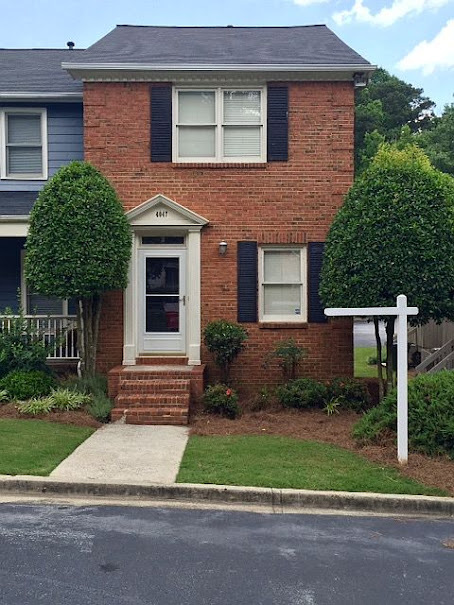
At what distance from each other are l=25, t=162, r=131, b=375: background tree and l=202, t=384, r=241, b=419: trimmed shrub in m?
2.47

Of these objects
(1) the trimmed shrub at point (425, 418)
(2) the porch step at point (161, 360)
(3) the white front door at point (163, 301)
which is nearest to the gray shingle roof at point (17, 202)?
(3) the white front door at point (163, 301)

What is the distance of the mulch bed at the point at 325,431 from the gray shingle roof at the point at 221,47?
247 inches

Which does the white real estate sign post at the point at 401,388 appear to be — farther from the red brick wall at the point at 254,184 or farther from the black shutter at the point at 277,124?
the black shutter at the point at 277,124

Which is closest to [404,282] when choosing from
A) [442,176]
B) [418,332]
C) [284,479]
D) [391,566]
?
[442,176]

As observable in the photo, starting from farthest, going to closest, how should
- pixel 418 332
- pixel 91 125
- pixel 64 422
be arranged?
pixel 418 332 → pixel 91 125 → pixel 64 422

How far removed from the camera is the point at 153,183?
438 inches

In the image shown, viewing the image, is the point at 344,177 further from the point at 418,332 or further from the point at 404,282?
A: the point at 418,332

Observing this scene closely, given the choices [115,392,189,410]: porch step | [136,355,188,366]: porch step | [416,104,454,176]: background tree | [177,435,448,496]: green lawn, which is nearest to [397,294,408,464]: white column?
Answer: [177,435,448,496]: green lawn

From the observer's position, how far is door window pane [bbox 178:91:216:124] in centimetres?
1123

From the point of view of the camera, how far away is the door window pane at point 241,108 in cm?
1120

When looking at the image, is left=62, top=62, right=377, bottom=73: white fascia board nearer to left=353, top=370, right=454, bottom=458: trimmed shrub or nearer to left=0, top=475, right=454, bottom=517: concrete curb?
left=353, top=370, right=454, bottom=458: trimmed shrub

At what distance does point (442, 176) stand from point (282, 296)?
345cm

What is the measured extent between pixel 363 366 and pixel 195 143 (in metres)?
8.47

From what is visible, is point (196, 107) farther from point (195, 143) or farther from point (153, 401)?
point (153, 401)
